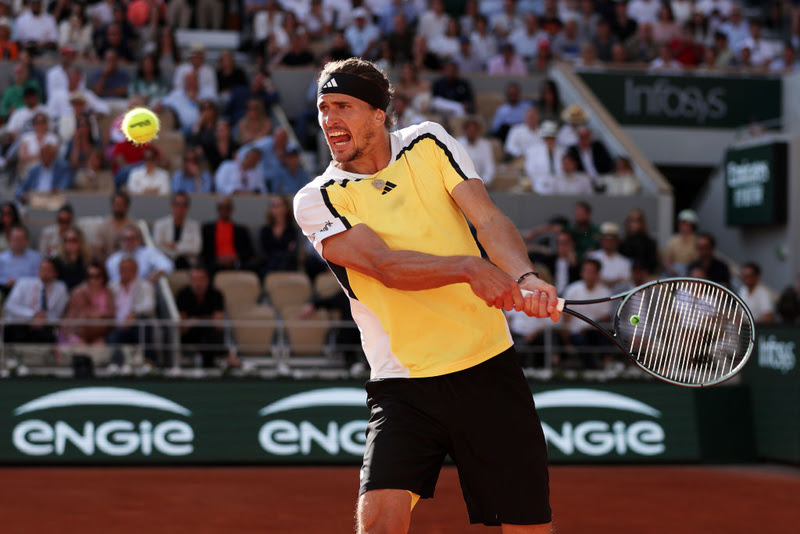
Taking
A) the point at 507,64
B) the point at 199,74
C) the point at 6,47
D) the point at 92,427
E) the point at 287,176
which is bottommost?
the point at 92,427

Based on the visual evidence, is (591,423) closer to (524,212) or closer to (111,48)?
(524,212)

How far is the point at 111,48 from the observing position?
15.3 m

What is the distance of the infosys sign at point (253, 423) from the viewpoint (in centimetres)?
1041

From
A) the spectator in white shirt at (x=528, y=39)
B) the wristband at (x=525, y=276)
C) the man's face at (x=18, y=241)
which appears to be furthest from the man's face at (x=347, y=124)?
the spectator in white shirt at (x=528, y=39)

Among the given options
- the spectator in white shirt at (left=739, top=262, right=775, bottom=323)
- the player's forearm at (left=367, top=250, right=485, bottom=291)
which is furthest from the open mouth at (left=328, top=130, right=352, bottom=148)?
the spectator in white shirt at (left=739, top=262, right=775, bottom=323)

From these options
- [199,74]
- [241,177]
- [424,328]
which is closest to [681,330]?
[424,328]

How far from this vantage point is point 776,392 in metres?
11.0

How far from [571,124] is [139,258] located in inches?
252

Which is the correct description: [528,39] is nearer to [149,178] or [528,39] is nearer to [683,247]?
[683,247]

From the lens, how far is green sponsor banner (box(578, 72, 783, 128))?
17.2m

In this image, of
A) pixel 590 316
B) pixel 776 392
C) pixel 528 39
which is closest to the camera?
pixel 776 392

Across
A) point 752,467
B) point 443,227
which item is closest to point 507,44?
point 752,467

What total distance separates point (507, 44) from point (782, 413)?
7706 millimetres

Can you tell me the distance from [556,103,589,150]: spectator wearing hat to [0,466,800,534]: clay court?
18.3 feet
